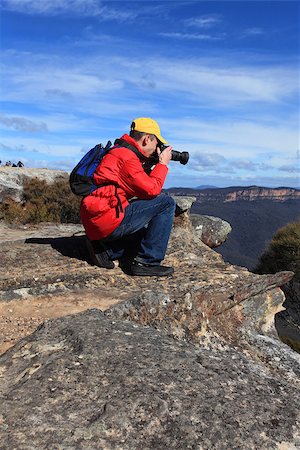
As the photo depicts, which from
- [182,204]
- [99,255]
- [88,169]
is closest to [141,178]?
[88,169]

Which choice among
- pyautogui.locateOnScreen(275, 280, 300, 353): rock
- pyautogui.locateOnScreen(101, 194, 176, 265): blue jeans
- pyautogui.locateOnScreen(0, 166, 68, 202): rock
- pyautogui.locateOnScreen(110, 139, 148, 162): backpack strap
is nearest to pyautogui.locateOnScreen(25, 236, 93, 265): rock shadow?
pyautogui.locateOnScreen(101, 194, 176, 265): blue jeans

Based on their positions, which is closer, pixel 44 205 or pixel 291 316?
pixel 44 205

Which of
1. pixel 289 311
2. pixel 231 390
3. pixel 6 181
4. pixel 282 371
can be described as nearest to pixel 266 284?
pixel 282 371

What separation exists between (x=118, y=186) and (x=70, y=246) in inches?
99.6

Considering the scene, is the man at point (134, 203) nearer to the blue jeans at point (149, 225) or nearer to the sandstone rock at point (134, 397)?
the blue jeans at point (149, 225)

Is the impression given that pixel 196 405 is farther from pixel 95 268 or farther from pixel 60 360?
pixel 95 268

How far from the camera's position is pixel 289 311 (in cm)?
2636

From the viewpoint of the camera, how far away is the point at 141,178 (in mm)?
5727

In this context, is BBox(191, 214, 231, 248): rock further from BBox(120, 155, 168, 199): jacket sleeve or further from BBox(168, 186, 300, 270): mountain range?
BBox(168, 186, 300, 270): mountain range

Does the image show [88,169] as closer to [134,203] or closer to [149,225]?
[134,203]

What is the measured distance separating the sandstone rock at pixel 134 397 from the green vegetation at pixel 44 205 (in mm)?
16453

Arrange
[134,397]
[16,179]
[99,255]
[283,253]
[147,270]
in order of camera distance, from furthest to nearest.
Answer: [283,253]
[16,179]
[99,255]
[147,270]
[134,397]

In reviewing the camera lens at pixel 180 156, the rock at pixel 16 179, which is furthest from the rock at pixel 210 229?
the camera lens at pixel 180 156

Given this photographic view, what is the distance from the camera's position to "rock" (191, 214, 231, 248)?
1803cm
